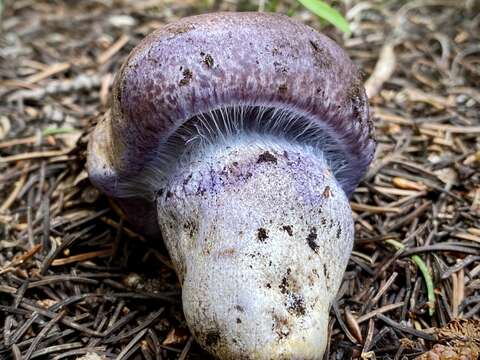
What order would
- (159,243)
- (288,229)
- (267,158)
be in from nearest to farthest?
1. (288,229)
2. (267,158)
3. (159,243)

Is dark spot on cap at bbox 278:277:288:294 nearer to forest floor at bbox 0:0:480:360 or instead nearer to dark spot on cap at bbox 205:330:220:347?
dark spot on cap at bbox 205:330:220:347

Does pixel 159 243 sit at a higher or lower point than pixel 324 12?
lower

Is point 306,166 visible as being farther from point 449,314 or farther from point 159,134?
point 449,314

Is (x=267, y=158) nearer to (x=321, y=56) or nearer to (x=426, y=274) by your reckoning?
(x=321, y=56)

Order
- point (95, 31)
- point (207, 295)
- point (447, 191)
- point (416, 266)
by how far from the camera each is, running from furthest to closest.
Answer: point (95, 31)
point (447, 191)
point (416, 266)
point (207, 295)

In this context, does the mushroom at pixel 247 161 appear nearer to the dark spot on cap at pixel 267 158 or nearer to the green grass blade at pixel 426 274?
the dark spot on cap at pixel 267 158

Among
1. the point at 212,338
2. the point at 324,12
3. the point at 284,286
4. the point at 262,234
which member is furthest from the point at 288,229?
the point at 324,12

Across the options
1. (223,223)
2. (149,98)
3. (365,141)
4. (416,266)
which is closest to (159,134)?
(149,98)
